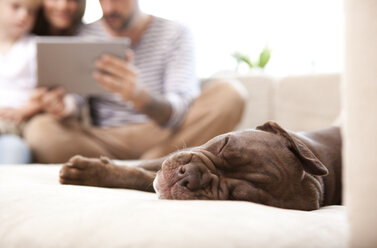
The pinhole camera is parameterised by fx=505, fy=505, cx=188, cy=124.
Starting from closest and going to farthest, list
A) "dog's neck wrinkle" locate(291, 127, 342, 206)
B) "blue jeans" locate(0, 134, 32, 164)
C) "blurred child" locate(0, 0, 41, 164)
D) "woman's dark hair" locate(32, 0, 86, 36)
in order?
"dog's neck wrinkle" locate(291, 127, 342, 206) < "blue jeans" locate(0, 134, 32, 164) < "blurred child" locate(0, 0, 41, 164) < "woman's dark hair" locate(32, 0, 86, 36)

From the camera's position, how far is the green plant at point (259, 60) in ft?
17.2

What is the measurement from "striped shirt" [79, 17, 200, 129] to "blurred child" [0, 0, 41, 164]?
0.33 metres

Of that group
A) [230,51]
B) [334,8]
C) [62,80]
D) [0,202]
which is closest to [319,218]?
[0,202]

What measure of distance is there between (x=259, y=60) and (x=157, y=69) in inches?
98.3

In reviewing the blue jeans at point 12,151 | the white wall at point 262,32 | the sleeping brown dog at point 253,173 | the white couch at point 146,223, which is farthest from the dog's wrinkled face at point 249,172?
the white wall at point 262,32

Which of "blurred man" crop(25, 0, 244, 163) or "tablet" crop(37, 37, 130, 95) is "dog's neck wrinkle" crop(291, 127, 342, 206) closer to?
"blurred man" crop(25, 0, 244, 163)

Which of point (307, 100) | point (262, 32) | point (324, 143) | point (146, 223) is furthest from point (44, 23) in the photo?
point (262, 32)

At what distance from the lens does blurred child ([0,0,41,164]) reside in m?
2.76

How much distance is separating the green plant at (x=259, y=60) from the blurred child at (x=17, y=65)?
2.79 meters

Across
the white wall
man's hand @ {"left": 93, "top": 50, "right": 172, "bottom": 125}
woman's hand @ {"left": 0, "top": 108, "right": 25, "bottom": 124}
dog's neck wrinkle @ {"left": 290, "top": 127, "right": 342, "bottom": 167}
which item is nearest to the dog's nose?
dog's neck wrinkle @ {"left": 290, "top": 127, "right": 342, "bottom": 167}

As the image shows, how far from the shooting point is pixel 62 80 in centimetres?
261

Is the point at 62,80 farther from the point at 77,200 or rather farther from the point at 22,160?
the point at 77,200

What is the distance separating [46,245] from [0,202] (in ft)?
1.24

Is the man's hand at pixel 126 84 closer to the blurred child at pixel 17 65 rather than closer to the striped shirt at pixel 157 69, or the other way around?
the striped shirt at pixel 157 69
